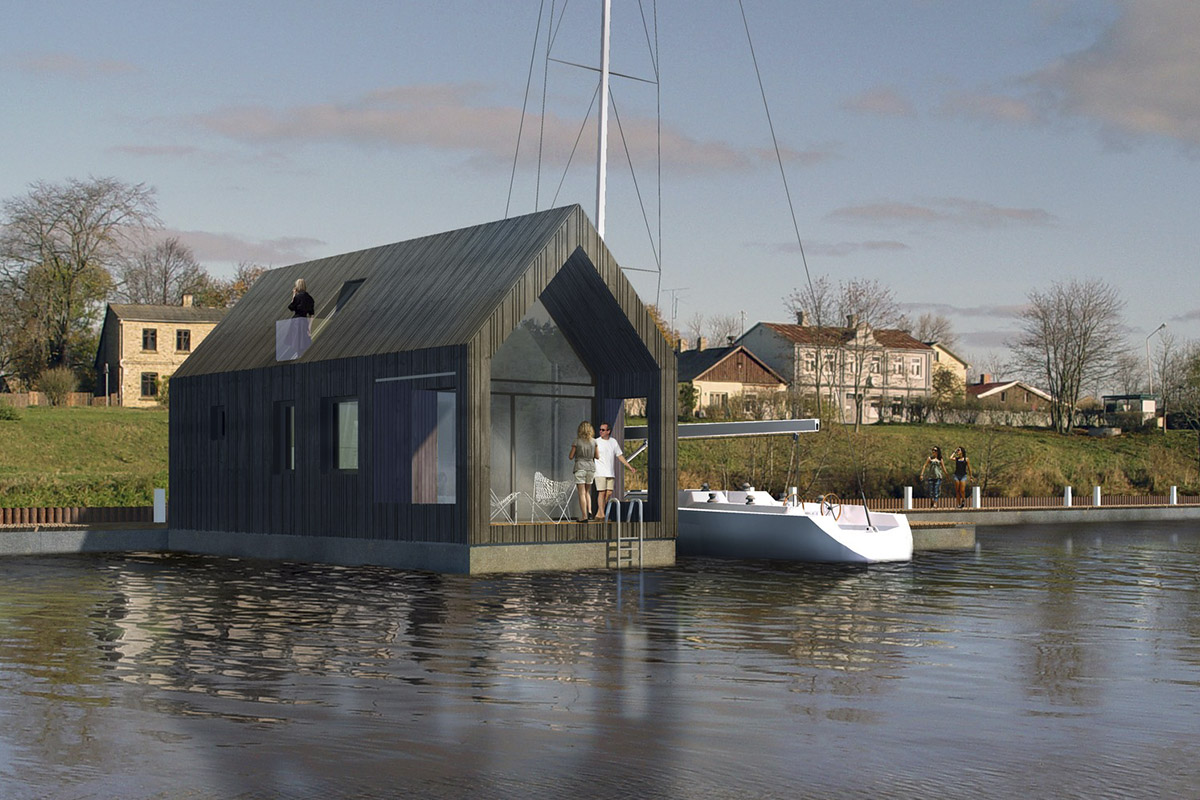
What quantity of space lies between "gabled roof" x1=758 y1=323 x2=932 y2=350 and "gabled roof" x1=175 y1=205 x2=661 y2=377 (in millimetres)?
49456

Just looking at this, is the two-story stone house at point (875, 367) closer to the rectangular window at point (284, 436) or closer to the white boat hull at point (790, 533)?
the white boat hull at point (790, 533)

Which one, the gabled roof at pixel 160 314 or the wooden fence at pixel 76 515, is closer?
the wooden fence at pixel 76 515

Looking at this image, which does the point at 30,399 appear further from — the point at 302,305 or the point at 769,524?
the point at 769,524

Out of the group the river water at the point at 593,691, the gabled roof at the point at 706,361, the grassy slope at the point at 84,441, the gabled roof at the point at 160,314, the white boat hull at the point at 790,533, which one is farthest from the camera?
the gabled roof at the point at 706,361

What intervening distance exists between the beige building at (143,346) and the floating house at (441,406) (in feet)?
207

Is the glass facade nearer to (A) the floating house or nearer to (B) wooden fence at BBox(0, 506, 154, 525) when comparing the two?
(A) the floating house

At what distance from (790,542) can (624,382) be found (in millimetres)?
3935

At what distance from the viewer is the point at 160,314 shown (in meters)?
87.9

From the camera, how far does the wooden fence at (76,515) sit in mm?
27344

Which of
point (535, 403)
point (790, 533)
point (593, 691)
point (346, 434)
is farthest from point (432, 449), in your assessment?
point (593, 691)

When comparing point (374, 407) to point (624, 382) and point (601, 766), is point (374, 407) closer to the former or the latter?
point (624, 382)

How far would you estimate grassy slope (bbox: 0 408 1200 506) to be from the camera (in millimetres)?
35219

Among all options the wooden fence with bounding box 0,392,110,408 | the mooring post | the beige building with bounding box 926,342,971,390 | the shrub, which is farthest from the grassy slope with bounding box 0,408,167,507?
the beige building with bounding box 926,342,971,390

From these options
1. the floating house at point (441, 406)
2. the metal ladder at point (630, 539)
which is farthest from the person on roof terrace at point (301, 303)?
the metal ladder at point (630, 539)
